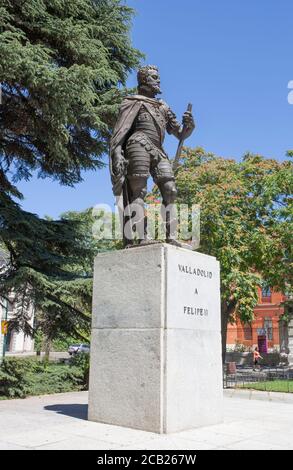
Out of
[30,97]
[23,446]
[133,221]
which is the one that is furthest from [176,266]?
[30,97]

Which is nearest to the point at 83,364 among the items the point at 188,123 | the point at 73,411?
the point at 73,411

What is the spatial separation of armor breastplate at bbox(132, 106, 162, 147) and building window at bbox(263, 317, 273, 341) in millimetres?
50051

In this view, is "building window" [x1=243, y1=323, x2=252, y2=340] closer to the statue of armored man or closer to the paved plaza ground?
the paved plaza ground

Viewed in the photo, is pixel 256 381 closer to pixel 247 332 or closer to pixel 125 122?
pixel 125 122

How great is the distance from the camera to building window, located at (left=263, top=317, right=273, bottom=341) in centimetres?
5431

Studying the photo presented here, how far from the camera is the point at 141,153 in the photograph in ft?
23.8

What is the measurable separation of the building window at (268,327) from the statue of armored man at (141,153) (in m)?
49.8

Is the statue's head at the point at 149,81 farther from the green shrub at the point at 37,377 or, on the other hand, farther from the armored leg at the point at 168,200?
the green shrub at the point at 37,377

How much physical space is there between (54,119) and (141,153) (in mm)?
6477

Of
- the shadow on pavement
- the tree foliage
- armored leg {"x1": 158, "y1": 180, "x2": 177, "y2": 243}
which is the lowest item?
the shadow on pavement

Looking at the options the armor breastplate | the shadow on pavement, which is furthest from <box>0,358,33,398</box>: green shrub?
the armor breastplate

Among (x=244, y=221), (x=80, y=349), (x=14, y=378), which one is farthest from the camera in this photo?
(x=244, y=221)

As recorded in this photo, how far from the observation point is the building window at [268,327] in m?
54.3

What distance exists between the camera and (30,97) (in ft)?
43.4
